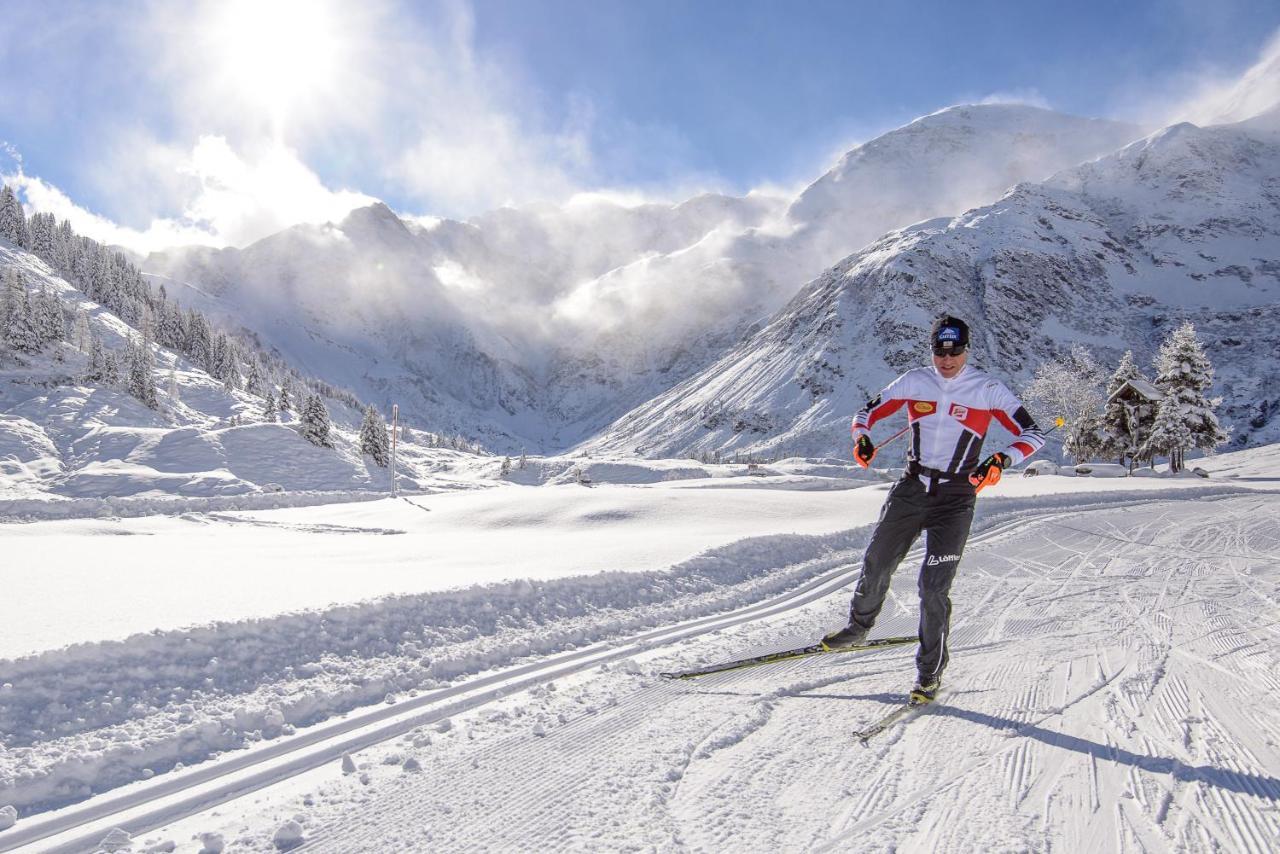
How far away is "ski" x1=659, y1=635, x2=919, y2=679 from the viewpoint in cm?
531

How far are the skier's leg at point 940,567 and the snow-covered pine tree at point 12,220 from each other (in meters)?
120

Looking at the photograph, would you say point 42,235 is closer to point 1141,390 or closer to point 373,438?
point 373,438

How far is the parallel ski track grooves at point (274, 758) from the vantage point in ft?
10.2

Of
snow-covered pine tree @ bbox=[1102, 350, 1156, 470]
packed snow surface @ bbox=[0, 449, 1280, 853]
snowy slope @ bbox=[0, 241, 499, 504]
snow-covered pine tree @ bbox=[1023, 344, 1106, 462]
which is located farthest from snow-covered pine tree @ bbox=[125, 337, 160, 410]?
snow-covered pine tree @ bbox=[1102, 350, 1156, 470]

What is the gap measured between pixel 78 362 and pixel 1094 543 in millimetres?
70719

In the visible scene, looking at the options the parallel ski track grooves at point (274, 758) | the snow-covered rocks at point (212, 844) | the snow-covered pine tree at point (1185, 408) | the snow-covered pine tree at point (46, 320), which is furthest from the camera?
the snow-covered pine tree at point (46, 320)

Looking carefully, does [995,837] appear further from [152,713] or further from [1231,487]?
[1231,487]

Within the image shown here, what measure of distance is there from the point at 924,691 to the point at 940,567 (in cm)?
92

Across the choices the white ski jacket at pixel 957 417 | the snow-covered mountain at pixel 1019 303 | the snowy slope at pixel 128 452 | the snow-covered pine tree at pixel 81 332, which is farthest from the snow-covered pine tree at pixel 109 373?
the snow-covered mountain at pixel 1019 303

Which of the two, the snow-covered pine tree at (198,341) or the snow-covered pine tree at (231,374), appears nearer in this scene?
the snow-covered pine tree at (231,374)

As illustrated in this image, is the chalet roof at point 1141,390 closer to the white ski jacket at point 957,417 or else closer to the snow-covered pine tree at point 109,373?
the white ski jacket at point 957,417

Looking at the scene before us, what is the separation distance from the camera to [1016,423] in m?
5.15

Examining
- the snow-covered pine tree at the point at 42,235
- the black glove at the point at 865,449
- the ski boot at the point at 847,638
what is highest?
the snow-covered pine tree at the point at 42,235

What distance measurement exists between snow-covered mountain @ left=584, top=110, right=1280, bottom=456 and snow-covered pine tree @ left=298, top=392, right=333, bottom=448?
3529 inches
